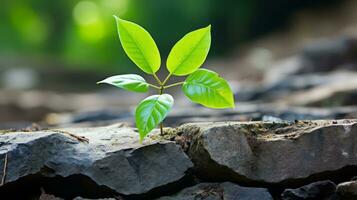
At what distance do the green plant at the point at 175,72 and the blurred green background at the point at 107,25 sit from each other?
41.1 ft

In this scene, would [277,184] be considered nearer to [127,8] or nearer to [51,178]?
[51,178]

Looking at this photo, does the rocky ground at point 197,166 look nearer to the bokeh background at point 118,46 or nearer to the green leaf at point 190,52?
the green leaf at point 190,52

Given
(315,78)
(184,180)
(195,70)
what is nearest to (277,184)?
(184,180)

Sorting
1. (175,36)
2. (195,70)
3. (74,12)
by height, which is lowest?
(195,70)

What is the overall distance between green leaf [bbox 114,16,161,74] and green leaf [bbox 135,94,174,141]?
12 cm

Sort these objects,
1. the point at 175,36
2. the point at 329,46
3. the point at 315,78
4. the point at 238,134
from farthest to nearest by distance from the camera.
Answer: the point at 175,36
the point at 329,46
the point at 315,78
the point at 238,134

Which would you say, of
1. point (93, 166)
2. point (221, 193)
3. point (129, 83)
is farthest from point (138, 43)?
point (221, 193)

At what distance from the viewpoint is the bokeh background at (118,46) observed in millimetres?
8320

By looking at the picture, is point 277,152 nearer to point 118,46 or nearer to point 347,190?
point 347,190

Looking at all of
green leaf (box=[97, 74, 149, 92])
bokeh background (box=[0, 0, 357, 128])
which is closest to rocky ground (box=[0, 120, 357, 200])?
green leaf (box=[97, 74, 149, 92])

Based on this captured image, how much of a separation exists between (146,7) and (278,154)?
13458 mm

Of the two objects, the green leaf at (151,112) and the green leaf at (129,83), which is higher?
the green leaf at (129,83)

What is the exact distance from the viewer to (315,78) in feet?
17.5

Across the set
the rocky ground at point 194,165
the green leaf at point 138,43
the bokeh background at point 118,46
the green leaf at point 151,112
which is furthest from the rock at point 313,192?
the bokeh background at point 118,46
